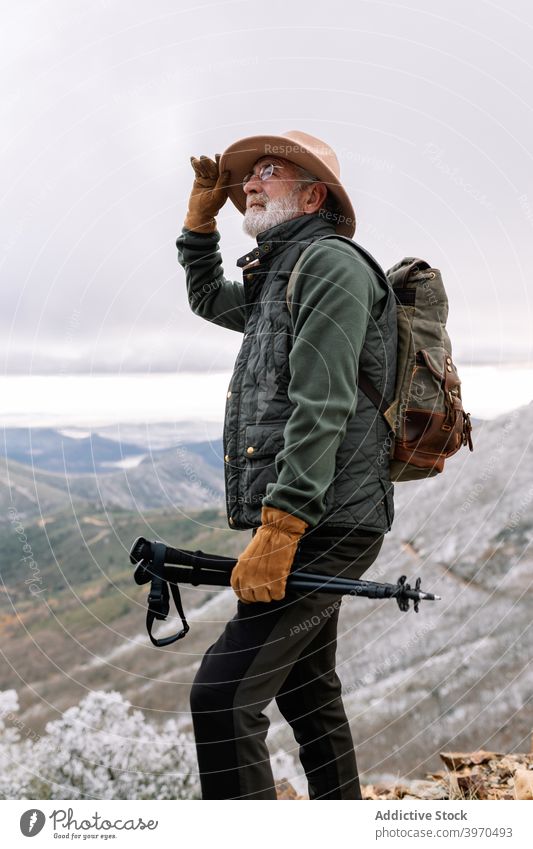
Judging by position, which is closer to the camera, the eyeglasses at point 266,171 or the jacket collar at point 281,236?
the jacket collar at point 281,236

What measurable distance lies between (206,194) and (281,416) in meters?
1.75

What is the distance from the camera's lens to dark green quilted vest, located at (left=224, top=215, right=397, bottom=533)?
12.4 feet

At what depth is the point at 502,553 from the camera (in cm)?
756

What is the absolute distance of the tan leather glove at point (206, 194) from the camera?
4.81 m

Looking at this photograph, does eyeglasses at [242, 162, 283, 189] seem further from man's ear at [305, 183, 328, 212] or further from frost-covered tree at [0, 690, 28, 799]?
frost-covered tree at [0, 690, 28, 799]

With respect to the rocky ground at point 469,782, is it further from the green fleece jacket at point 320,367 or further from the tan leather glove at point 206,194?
the tan leather glove at point 206,194

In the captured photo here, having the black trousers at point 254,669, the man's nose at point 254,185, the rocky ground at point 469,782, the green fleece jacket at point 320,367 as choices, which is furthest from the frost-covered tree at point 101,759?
the man's nose at point 254,185

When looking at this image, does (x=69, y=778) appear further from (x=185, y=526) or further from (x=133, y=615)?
(x=133, y=615)

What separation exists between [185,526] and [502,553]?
322 centimetres

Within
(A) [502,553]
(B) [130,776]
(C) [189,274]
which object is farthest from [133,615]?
(C) [189,274]

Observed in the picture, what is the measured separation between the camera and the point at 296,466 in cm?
351

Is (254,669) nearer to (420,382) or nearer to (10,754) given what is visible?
(420,382)

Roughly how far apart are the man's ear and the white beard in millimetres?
77

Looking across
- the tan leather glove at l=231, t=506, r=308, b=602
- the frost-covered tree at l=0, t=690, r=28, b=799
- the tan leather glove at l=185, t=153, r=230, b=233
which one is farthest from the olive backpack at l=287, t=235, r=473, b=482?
the frost-covered tree at l=0, t=690, r=28, b=799
